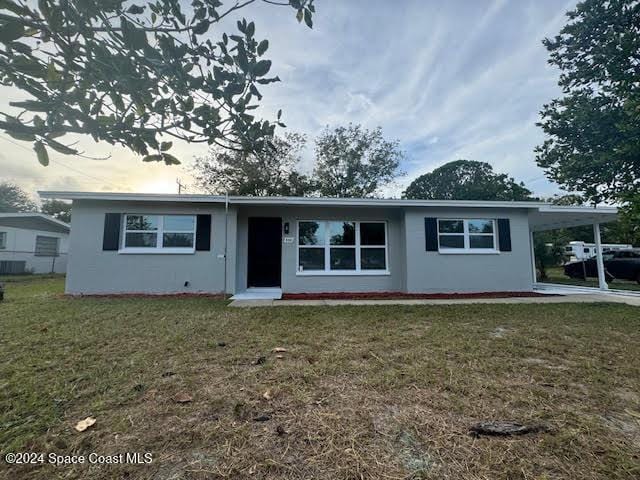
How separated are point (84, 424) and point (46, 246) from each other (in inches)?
841

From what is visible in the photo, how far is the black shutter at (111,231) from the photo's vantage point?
8.07 m

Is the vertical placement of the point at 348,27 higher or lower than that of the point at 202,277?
higher

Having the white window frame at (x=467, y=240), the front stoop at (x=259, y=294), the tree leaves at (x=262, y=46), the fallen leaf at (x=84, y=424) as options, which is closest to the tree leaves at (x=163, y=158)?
the tree leaves at (x=262, y=46)

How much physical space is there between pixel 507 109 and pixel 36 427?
464 inches

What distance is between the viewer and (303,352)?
362 cm

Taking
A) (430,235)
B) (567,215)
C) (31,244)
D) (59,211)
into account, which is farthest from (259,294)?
(59,211)

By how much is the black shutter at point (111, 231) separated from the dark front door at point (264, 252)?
352 centimetres

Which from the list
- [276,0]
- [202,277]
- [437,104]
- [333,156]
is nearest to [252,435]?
[276,0]

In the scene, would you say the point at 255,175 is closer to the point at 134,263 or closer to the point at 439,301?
the point at 134,263

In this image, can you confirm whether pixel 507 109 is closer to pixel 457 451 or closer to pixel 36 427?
pixel 457 451

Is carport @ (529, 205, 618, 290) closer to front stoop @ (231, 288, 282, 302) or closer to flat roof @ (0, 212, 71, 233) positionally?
front stoop @ (231, 288, 282, 302)

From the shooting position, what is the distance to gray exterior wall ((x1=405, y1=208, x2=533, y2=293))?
8.62 meters

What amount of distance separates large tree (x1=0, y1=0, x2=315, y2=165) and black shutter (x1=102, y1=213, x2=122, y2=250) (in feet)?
26.1

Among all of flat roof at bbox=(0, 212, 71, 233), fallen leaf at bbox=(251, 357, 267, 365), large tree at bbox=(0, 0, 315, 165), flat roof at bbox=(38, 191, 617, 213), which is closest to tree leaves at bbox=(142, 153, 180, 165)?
large tree at bbox=(0, 0, 315, 165)
